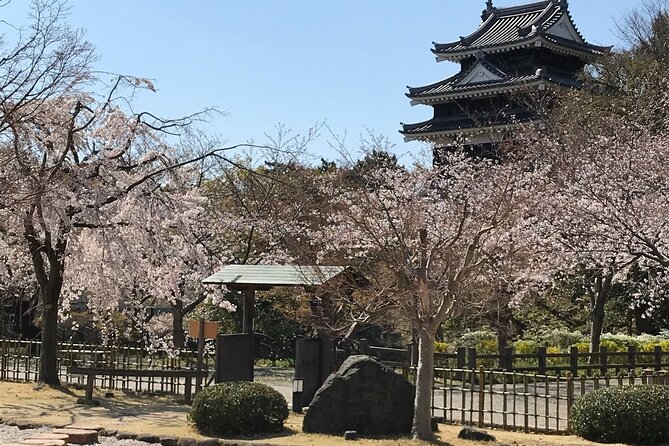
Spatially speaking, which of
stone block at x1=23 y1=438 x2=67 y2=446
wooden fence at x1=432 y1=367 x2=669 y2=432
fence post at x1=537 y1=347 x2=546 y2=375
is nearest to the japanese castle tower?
fence post at x1=537 y1=347 x2=546 y2=375

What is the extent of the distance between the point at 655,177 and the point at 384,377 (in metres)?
9.17

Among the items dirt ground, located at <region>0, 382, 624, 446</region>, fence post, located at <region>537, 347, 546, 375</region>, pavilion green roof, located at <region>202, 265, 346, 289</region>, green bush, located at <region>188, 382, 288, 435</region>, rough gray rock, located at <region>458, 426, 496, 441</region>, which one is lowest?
dirt ground, located at <region>0, 382, 624, 446</region>

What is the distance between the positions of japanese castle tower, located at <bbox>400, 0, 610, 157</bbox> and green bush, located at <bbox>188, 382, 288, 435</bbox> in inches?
938

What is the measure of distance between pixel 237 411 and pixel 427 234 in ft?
15.0

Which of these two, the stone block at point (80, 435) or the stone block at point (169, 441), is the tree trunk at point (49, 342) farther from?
the stone block at point (169, 441)

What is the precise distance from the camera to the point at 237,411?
1148 cm

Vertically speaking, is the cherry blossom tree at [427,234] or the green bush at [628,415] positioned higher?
the cherry blossom tree at [427,234]

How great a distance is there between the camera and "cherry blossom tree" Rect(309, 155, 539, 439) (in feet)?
37.2

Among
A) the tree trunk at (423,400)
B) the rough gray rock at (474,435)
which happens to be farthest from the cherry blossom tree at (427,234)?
the rough gray rock at (474,435)

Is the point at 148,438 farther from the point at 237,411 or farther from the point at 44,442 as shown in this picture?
the point at 44,442

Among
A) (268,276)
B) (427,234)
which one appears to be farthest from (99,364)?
(427,234)

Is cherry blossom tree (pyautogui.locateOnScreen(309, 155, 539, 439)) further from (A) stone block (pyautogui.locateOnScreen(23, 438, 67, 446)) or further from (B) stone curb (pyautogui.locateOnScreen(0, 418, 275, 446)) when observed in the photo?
(A) stone block (pyautogui.locateOnScreen(23, 438, 67, 446))

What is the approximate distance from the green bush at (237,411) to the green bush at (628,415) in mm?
4280

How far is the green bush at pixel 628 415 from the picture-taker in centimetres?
1075
